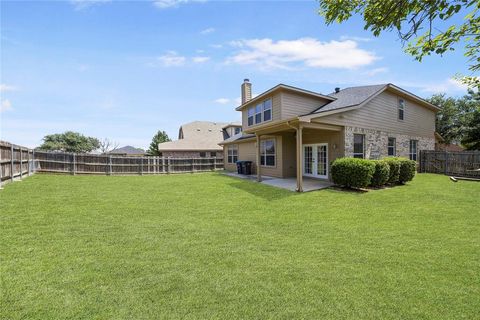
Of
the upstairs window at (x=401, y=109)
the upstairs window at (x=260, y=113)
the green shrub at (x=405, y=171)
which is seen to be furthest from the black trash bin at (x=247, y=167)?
the upstairs window at (x=401, y=109)

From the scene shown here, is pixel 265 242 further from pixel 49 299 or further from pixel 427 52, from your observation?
pixel 427 52

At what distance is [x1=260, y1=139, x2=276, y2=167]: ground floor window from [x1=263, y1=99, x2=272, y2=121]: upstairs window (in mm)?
1390

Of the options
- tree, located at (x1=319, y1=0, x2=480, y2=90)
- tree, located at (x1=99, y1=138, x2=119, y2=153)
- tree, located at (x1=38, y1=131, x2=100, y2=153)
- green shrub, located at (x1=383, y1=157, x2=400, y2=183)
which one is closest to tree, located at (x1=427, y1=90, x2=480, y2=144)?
green shrub, located at (x1=383, y1=157, x2=400, y2=183)

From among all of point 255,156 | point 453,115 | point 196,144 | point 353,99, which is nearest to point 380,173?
point 353,99

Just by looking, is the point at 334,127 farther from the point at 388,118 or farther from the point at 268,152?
the point at 268,152

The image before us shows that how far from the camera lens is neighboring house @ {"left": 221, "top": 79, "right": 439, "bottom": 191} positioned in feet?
37.7

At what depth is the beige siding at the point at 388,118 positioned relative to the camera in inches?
458

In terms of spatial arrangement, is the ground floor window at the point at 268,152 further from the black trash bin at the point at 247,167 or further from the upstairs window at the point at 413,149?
the upstairs window at the point at 413,149

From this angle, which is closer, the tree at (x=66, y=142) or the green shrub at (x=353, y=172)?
the green shrub at (x=353, y=172)

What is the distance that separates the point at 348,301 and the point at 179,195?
7.18m

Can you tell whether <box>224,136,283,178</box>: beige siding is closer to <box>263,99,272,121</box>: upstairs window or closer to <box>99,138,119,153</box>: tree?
<box>263,99,272,121</box>: upstairs window

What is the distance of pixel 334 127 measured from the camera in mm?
11156

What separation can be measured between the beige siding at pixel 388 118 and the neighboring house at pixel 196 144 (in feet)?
51.8

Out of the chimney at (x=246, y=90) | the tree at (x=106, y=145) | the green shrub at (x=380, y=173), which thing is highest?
the chimney at (x=246, y=90)
